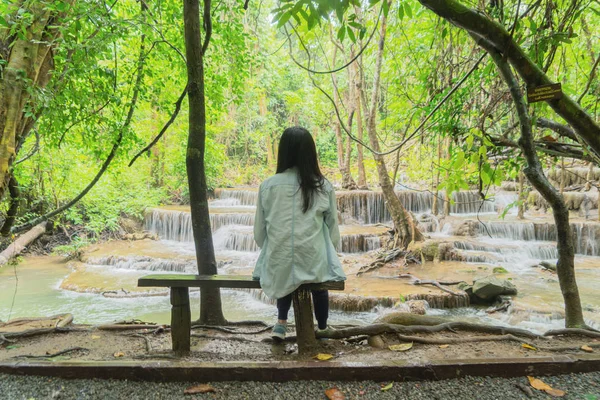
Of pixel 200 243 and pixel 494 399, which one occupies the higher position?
pixel 200 243

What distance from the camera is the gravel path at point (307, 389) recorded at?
80.5 inches

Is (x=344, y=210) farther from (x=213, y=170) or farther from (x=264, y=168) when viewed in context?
(x=264, y=168)

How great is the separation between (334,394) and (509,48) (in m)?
2.40

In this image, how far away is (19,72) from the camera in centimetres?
306

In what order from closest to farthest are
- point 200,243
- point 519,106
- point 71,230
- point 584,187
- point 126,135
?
point 519,106, point 200,243, point 126,135, point 71,230, point 584,187

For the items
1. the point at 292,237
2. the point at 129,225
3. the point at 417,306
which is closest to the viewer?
the point at 292,237

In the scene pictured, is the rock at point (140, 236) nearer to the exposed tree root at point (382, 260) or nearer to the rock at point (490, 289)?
the exposed tree root at point (382, 260)

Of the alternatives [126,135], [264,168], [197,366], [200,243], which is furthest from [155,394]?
[264,168]

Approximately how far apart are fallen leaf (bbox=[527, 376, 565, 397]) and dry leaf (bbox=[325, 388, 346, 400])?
1.14 m

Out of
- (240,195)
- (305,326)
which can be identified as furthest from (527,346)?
(240,195)

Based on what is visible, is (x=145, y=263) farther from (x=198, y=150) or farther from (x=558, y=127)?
(x=558, y=127)

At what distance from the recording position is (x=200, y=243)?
3.49 meters

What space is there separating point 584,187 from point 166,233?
15.8 m

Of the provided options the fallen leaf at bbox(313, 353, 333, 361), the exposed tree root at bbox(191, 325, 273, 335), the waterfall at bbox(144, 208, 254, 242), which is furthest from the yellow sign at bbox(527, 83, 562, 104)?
the waterfall at bbox(144, 208, 254, 242)
